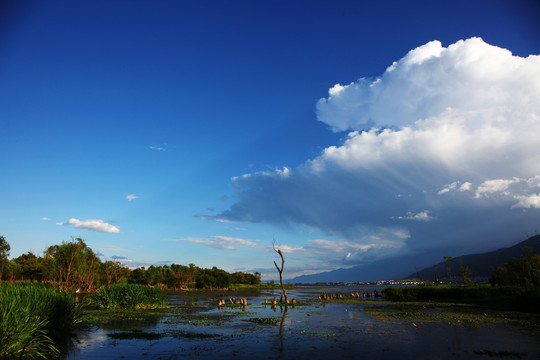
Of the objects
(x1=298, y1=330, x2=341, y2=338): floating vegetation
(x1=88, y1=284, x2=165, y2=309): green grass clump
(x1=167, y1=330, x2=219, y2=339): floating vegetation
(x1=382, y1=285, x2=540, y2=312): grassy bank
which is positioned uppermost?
(x1=88, y1=284, x2=165, y2=309): green grass clump

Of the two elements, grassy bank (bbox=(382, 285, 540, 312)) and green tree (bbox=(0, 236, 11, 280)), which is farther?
green tree (bbox=(0, 236, 11, 280))

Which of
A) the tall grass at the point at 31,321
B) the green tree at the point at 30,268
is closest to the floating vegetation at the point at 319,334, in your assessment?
the tall grass at the point at 31,321

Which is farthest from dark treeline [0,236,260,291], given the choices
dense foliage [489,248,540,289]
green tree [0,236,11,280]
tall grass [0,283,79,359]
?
dense foliage [489,248,540,289]

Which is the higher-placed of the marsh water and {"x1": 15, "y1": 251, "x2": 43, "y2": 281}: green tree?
{"x1": 15, "y1": 251, "x2": 43, "y2": 281}: green tree

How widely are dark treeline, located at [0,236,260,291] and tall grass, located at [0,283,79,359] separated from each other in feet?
125

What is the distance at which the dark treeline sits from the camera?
7169 centimetres

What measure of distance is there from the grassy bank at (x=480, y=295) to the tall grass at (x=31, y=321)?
43.2 meters

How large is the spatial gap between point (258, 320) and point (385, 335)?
1065 cm

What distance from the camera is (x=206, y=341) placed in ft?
57.9

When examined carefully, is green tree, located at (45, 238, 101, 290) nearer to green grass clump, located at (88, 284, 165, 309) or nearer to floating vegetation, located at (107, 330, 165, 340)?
green grass clump, located at (88, 284, 165, 309)

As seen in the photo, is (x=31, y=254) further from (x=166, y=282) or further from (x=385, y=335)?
(x=385, y=335)

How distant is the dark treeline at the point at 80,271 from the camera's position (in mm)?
71688

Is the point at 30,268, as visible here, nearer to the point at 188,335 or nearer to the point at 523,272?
the point at 188,335

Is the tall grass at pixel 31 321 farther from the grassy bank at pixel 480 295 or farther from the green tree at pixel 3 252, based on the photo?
the green tree at pixel 3 252
